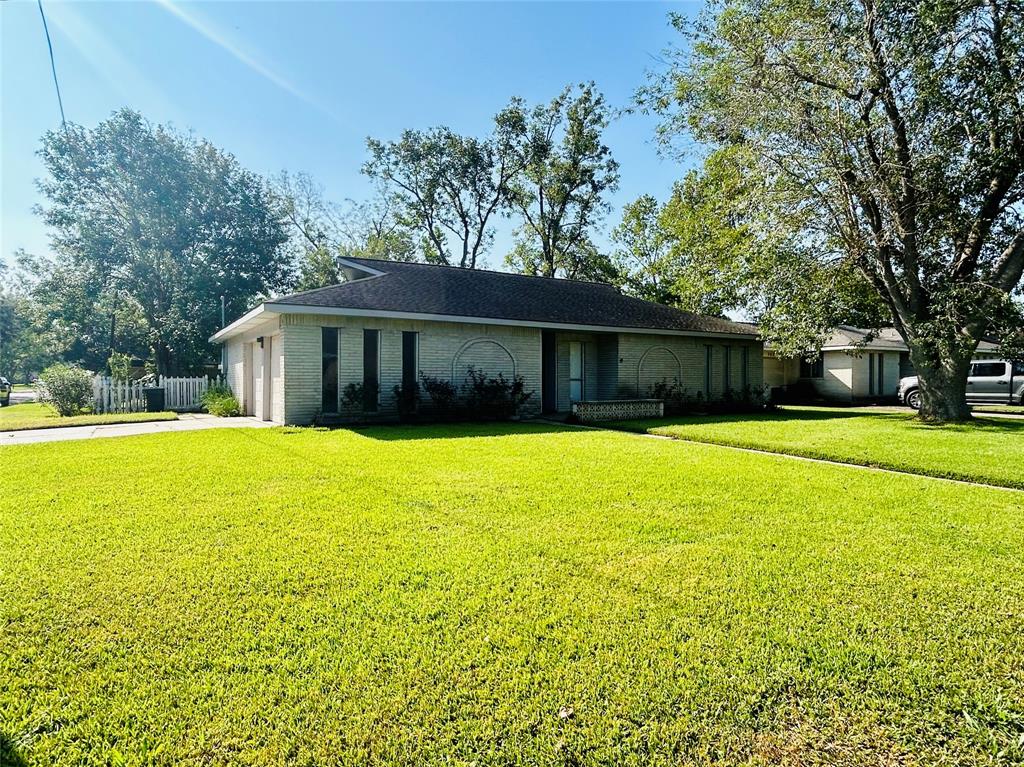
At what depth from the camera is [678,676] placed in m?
2.44

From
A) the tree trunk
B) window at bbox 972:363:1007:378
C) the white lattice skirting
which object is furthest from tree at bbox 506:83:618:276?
the tree trunk

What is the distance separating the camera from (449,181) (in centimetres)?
3394

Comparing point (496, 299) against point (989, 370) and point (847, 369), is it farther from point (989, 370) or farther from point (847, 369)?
point (989, 370)

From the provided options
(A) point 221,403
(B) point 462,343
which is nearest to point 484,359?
(B) point 462,343

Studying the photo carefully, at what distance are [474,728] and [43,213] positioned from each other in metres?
37.8

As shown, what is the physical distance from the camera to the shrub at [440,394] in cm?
1377

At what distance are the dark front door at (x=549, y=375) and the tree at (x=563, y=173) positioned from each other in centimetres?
1796

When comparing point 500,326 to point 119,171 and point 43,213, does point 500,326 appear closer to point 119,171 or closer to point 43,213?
point 119,171

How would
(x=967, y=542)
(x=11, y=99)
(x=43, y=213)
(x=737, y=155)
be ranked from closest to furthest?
(x=967, y=542), (x=11, y=99), (x=737, y=155), (x=43, y=213)

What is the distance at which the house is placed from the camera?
12.6 m

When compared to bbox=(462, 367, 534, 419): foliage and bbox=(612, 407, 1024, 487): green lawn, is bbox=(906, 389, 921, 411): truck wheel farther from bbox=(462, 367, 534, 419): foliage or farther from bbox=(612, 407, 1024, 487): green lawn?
bbox=(462, 367, 534, 419): foliage

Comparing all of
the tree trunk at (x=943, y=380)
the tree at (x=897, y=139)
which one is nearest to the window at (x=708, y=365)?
the tree at (x=897, y=139)

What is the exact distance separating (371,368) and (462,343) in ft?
8.54

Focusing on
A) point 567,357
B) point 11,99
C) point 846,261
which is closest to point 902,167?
point 846,261
